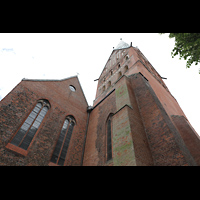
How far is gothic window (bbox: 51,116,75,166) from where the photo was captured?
8.57 meters

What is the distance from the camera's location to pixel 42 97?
33.3ft

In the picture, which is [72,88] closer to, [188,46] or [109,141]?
[109,141]

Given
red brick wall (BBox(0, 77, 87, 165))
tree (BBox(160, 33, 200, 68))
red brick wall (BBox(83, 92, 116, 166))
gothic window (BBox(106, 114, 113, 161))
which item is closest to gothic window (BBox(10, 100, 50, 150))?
red brick wall (BBox(0, 77, 87, 165))

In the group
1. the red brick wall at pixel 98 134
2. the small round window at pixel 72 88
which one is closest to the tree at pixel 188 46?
the red brick wall at pixel 98 134

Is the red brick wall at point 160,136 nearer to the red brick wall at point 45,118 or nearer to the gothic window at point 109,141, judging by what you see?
the gothic window at point 109,141

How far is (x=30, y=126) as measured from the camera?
8367mm

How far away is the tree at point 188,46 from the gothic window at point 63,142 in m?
8.71

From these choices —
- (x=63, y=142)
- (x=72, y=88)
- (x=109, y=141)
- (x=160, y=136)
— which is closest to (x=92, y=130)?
(x=63, y=142)

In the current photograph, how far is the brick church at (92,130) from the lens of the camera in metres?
5.29

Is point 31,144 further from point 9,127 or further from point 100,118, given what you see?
point 100,118

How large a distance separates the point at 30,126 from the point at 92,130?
470 centimetres
